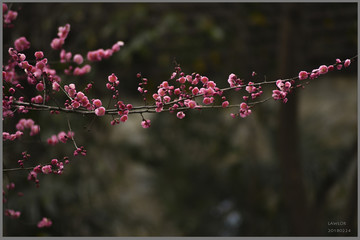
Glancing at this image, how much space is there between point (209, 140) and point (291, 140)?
1.03 metres

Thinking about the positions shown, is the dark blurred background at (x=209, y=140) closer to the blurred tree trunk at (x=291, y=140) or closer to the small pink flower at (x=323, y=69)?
the blurred tree trunk at (x=291, y=140)

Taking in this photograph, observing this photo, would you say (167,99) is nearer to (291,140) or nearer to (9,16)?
(9,16)

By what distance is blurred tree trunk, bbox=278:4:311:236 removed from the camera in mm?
1820

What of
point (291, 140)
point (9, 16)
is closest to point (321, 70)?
point (9, 16)

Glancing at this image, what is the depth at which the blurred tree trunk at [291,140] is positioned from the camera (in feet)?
5.97

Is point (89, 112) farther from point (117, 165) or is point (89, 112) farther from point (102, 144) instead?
point (117, 165)

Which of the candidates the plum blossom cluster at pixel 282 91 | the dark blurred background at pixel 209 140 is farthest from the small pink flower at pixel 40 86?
the dark blurred background at pixel 209 140

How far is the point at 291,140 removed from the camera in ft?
6.16

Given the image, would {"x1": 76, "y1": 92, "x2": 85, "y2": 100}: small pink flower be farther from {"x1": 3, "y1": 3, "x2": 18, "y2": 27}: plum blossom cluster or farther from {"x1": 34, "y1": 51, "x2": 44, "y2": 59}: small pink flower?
{"x1": 3, "y1": 3, "x2": 18, "y2": 27}: plum blossom cluster

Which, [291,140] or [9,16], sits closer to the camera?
[9,16]

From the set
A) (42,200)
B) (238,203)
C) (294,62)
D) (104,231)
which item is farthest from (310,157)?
(42,200)

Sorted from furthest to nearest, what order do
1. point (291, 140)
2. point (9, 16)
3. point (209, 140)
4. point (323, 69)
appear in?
point (209, 140), point (291, 140), point (9, 16), point (323, 69)

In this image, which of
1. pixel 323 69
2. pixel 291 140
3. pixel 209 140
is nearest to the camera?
pixel 323 69

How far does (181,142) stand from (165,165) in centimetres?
22
